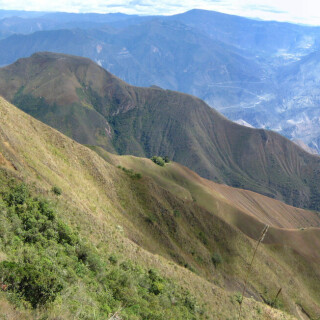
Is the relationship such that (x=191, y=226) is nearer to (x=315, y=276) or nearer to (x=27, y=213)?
(x=315, y=276)

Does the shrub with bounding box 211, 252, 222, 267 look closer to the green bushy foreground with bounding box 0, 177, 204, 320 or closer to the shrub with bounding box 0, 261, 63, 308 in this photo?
the green bushy foreground with bounding box 0, 177, 204, 320

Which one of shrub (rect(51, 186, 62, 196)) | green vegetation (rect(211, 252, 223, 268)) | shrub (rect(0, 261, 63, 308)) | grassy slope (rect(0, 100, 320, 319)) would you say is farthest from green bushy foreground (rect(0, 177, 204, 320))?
green vegetation (rect(211, 252, 223, 268))

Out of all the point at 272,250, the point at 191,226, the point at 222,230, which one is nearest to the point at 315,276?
the point at 272,250

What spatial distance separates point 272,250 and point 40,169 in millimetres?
56774

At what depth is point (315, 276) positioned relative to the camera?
64938mm

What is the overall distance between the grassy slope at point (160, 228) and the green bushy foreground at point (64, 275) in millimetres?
3024

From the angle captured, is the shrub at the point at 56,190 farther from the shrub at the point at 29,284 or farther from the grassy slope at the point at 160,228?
the shrub at the point at 29,284

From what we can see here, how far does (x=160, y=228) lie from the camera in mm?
51531

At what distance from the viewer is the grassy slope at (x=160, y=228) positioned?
1271 inches

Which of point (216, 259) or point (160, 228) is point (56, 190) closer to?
point (160, 228)

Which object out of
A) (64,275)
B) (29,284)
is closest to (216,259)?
(64,275)

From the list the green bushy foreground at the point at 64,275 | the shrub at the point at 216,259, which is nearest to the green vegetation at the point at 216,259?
the shrub at the point at 216,259

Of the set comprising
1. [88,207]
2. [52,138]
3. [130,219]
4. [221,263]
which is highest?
[52,138]

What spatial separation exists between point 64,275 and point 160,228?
115 ft
